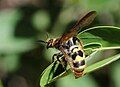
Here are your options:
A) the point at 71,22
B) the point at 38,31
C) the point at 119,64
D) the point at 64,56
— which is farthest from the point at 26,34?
the point at 64,56

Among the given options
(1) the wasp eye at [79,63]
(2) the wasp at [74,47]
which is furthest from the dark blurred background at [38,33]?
(1) the wasp eye at [79,63]

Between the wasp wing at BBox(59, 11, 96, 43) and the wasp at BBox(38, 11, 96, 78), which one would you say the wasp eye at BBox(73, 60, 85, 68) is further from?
the wasp wing at BBox(59, 11, 96, 43)

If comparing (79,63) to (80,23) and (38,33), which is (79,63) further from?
(38,33)

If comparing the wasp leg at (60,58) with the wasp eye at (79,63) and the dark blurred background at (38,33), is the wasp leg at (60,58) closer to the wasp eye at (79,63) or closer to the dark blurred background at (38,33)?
the wasp eye at (79,63)

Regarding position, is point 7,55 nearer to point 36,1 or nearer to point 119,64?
point 119,64

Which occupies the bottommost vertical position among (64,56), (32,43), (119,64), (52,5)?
(119,64)

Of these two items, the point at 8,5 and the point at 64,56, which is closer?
the point at 64,56

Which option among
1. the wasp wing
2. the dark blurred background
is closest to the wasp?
the wasp wing
